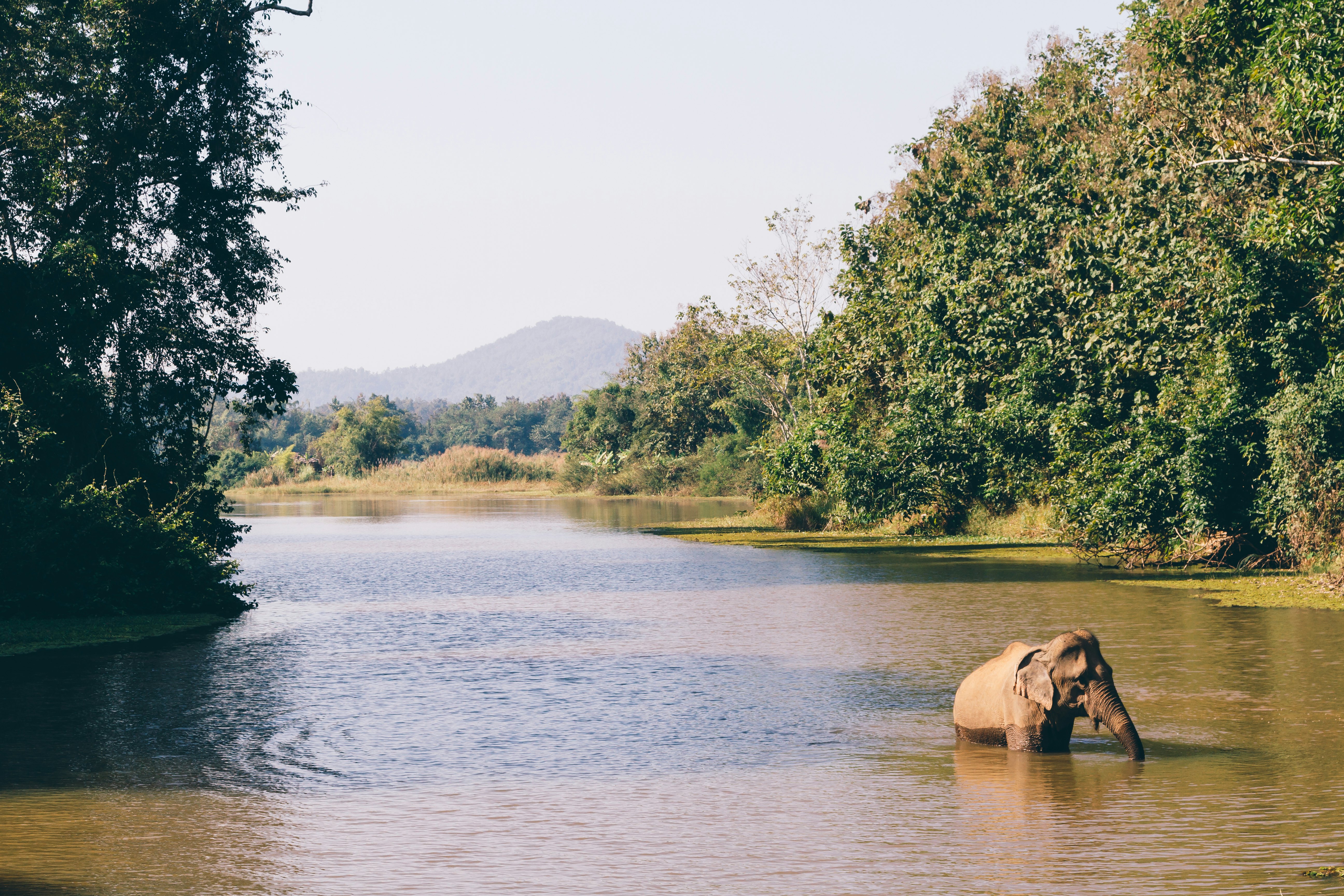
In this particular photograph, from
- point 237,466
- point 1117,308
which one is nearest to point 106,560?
point 1117,308

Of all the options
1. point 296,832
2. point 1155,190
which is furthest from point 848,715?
point 1155,190

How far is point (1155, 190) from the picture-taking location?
2592cm

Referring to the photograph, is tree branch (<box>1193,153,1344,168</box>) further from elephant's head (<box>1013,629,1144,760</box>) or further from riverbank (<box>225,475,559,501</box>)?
riverbank (<box>225,475,559,501</box>)

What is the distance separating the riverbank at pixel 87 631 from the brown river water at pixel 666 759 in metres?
0.64

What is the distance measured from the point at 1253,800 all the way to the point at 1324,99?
38.9 feet

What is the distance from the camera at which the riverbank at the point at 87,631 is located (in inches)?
605

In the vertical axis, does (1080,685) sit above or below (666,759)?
above

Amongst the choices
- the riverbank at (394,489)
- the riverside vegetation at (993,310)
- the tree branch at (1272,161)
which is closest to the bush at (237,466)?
the riverbank at (394,489)

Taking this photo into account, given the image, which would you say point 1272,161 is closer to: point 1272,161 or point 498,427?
point 1272,161

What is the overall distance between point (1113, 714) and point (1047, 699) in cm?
47

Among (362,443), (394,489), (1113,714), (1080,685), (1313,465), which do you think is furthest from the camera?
(362,443)

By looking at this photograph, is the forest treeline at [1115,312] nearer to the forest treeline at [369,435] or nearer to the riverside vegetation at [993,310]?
the riverside vegetation at [993,310]

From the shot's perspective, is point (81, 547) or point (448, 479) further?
point (448, 479)

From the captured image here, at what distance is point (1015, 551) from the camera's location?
89.5 ft
